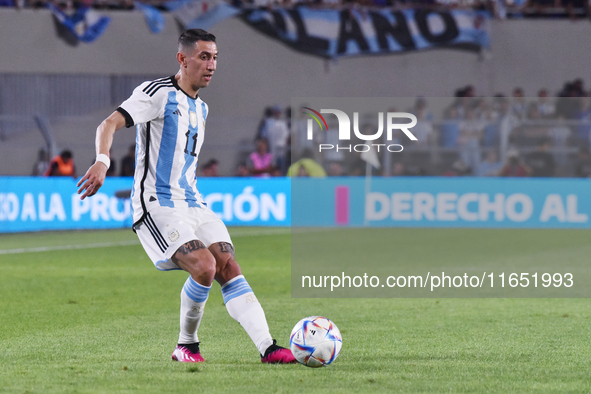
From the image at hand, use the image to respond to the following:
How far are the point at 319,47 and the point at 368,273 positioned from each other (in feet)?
43.0

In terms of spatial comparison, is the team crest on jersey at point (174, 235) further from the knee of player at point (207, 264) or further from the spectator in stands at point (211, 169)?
the spectator in stands at point (211, 169)

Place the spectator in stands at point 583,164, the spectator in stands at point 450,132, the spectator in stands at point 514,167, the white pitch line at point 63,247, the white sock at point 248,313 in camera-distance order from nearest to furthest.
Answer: the white sock at point 248,313 < the white pitch line at point 63,247 < the spectator in stands at point 583,164 < the spectator in stands at point 514,167 < the spectator in stands at point 450,132

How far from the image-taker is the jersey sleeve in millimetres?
5125

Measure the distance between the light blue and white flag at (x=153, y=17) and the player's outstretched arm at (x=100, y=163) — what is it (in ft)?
58.8

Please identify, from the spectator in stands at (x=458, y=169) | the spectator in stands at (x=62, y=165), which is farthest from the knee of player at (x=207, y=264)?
the spectator in stands at (x=458, y=169)

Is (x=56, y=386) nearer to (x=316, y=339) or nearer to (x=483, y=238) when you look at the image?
(x=316, y=339)

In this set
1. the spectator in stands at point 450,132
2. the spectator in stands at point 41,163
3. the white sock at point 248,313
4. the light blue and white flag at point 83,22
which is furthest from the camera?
the light blue and white flag at point 83,22

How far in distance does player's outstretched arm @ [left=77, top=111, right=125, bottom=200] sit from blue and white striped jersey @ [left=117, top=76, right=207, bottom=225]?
10.7 inches

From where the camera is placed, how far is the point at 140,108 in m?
5.18

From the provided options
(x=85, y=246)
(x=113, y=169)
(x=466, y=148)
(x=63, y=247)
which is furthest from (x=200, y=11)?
(x=63, y=247)

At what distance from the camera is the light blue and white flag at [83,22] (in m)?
22.0

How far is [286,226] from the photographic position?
17469 millimetres

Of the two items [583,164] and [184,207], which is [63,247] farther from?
[583,164]

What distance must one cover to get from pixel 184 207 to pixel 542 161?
13003 millimetres
